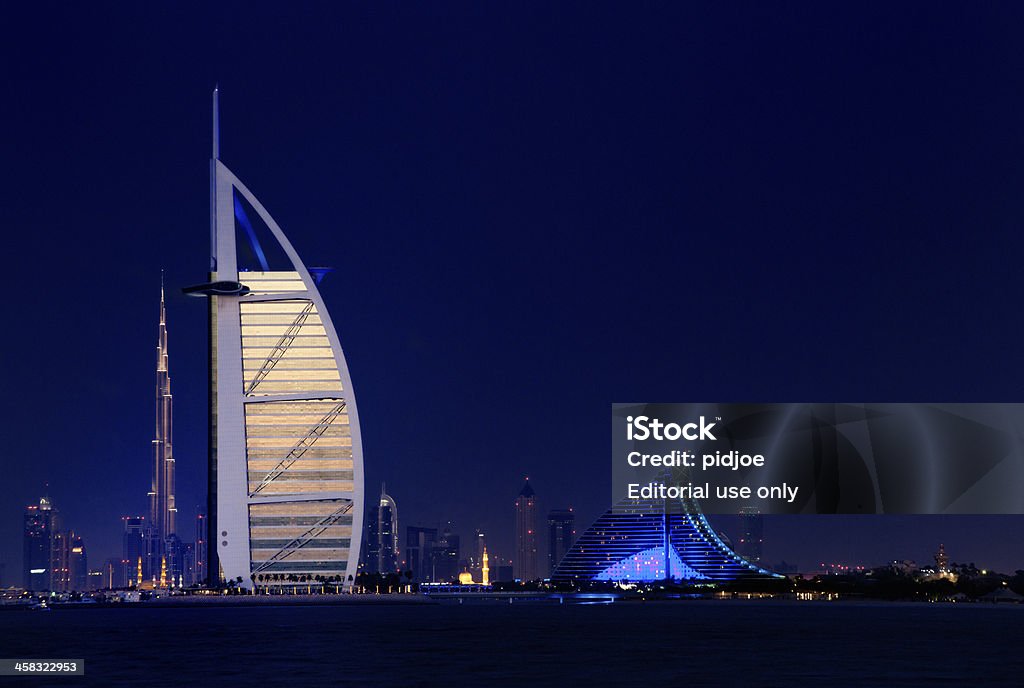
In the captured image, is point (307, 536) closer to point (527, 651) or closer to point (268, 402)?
point (268, 402)

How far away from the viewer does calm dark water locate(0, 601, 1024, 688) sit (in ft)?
244

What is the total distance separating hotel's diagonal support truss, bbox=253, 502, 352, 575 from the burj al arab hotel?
0.11 meters

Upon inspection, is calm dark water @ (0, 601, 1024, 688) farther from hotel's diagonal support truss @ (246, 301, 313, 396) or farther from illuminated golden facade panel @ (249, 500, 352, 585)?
hotel's diagonal support truss @ (246, 301, 313, 396)

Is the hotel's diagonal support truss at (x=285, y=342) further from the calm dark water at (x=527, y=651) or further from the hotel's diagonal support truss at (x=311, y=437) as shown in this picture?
the calm dark water at (x=527, y=651)

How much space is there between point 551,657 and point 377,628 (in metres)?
40.5

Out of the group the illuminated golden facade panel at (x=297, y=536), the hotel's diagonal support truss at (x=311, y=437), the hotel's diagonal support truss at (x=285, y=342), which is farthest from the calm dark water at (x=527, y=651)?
the hotel's diagonal support truss at (x=285, y=342)

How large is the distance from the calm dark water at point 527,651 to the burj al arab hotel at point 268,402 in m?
38.1

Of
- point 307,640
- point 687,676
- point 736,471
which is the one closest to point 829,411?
point 736,471

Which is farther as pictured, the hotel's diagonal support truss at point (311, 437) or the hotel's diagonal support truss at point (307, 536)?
the hotel's diagonal support truss at point (307, 536)

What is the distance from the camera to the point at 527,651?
9750cm

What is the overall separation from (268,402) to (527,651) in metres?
Result: 96.7

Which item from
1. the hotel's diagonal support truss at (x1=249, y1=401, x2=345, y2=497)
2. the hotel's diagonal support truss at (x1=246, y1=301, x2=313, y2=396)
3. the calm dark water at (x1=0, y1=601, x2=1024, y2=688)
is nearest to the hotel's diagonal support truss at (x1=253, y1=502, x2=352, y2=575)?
the hotel's diagonal support truss at (x1=249, y1=401, x2=345, y2=497)

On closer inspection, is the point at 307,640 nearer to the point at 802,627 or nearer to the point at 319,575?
the point at 802,627

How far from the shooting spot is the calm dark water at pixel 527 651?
244 feet
